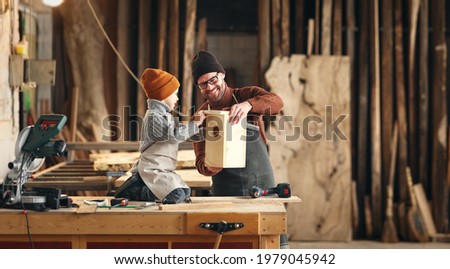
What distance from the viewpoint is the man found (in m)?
5.12

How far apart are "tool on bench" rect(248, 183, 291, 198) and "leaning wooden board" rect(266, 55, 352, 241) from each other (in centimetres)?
362

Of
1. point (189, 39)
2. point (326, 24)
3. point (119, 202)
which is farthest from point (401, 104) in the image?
point (119, 202)

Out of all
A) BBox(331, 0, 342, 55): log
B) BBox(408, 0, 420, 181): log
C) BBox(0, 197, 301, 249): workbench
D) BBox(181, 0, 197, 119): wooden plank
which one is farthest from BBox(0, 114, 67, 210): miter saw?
BBox(408, 0, 420, 181): log

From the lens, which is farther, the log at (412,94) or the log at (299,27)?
the log at (299,27)

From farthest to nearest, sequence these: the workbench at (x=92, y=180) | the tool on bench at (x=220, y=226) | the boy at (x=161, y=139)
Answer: the workbench at (x=92, y=180)
the boy at (x=161, y=139)
the tool on bench at (x=220, y=226)

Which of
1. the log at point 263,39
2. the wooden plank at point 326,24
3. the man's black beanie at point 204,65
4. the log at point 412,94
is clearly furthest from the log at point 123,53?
the man's black beanie at point 204,65

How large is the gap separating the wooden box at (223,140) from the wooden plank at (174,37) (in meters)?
3.85

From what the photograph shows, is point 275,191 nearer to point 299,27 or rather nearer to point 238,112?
point 238,112

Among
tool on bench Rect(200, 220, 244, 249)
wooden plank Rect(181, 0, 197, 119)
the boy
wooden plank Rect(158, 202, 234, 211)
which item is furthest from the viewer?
wooden plank Rect(181, 0, 197, 119)

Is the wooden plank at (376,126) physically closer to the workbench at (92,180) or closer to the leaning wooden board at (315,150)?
the leaning wooden board at (315,150)

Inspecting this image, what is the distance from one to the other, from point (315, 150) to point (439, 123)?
131cm

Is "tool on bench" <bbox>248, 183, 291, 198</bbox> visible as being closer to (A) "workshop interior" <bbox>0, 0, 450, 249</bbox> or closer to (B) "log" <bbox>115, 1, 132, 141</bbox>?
(A) "workshop interior" <bbox>0, 0, 450, 249</bbox>

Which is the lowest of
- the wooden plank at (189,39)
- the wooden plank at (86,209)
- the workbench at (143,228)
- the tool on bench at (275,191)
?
the workbench at (143,228)

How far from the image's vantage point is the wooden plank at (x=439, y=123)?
8.73 metres
